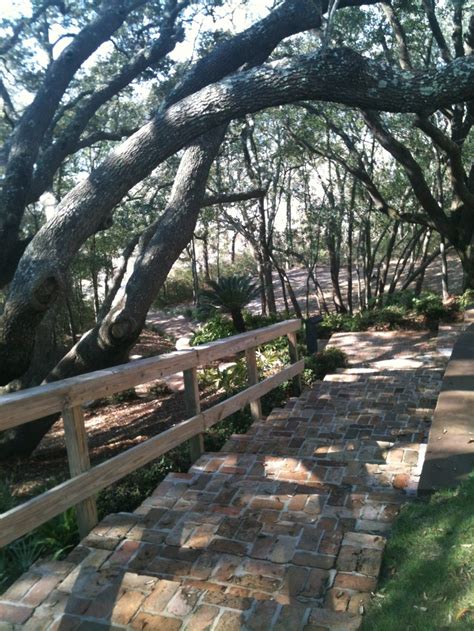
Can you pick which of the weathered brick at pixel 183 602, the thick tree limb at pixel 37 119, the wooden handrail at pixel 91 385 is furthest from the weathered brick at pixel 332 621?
the thick tree limb at pixel 37 119

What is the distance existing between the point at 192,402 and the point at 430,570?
7.41 feet

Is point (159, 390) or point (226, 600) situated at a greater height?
point (226, 600)

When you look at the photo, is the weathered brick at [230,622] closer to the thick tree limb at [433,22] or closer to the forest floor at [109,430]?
the forest floor at [109,430]

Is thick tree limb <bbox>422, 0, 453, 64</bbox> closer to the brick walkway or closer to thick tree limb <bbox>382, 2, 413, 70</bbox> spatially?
thick tree limb <bbox>382, 2, 413, 70</bbox>

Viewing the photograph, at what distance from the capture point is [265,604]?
2.14 m

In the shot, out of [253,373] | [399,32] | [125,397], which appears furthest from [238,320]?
[253,373]

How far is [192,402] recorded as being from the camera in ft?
13.5

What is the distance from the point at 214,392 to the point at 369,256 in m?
7.30

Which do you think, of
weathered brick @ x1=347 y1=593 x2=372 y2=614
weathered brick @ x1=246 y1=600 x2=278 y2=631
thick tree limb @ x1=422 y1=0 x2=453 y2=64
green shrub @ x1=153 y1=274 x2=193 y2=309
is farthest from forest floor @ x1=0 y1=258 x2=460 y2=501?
green shrub @ x1=153 y1=274 x2=193 y2=309

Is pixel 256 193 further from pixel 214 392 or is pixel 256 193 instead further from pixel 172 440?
pixel 172 440

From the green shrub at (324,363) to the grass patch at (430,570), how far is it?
532 cm

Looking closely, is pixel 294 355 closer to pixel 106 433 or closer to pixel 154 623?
pixel 106 433

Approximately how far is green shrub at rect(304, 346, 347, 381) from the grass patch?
5.32m

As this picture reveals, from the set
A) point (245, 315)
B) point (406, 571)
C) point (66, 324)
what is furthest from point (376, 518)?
point (66, 324)
